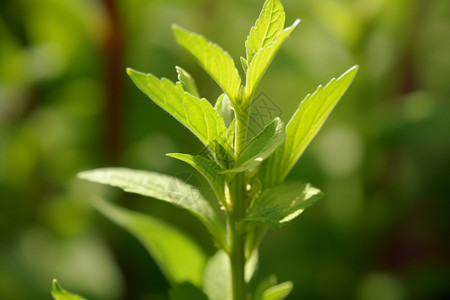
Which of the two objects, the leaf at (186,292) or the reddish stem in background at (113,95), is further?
the reddish stem in background at (113,95)

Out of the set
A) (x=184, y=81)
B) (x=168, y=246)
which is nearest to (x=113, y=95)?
(x=168, y=246)

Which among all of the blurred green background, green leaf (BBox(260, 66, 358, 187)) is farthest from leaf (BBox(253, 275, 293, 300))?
the blurred green background

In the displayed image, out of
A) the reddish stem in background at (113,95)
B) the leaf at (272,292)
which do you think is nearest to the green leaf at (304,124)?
the leaf at (272,292)

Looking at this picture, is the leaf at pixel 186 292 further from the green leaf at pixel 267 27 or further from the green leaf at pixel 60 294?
the green leaf at pixel 267 27

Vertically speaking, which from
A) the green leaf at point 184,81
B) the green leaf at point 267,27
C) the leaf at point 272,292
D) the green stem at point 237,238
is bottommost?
the leaf at point 272,292

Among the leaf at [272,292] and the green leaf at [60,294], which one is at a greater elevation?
the green leaf at [60,294]

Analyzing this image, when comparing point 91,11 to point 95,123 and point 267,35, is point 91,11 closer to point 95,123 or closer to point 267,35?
point 95,123

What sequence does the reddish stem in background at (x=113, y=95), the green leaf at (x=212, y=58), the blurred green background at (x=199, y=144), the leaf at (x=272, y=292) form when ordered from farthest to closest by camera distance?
1. the reddish stem in background at (x=113, y=95)
2. the blurred green background at (x=199, y=144)
3. the leaf at (x=272, y=292)
4. the green leaf at (x=212, y=58)

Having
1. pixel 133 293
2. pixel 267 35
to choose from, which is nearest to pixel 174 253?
pixel 267 35
